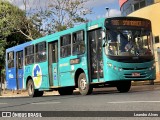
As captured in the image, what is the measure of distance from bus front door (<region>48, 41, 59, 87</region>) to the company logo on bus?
1160mm

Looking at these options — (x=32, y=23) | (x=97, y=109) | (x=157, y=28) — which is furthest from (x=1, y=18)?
(x=97, y=109)

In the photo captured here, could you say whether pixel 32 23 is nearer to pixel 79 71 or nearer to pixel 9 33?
pixel 9 33

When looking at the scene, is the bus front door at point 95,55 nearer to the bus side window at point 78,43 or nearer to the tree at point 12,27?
the bus side window at point 78,43

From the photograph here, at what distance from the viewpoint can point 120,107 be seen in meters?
11.4

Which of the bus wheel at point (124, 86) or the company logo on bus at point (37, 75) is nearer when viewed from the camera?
the bus wheel at point (124, 86)

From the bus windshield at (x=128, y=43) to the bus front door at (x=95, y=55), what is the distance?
1.75 feet

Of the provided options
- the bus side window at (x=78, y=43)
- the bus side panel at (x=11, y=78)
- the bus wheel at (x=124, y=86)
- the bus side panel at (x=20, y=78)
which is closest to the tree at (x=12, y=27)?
the bus side panel at (x=11, y=78)

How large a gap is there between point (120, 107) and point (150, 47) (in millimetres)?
7333

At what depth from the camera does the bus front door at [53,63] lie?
68.7 ft

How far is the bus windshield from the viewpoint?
17.4 meters

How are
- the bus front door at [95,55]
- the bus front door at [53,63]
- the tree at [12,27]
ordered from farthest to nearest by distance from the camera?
the tree at [12,27]
the bus front door at [53,63]
the bus front door at [95,55]

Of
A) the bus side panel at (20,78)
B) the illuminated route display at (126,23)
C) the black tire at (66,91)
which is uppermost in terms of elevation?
the illuminated route display at (126,23)

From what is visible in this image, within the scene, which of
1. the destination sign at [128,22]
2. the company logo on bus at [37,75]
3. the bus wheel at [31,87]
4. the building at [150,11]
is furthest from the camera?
the building at [150,11]

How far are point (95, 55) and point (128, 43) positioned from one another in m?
1.52
